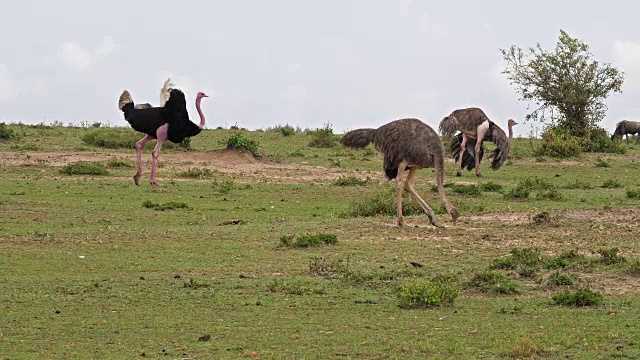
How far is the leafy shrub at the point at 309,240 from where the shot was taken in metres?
11.9

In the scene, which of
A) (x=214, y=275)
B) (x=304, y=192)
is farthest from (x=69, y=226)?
(x=304, y=192)

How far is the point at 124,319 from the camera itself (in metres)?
8.49

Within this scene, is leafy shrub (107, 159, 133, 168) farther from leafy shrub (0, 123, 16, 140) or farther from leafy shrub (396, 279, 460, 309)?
leafy shrub (396, 279, 460, 309)

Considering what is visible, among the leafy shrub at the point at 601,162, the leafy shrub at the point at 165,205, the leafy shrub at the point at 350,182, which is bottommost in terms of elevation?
the leafy shrub at the point at 165,205

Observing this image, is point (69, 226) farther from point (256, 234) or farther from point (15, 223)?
point (256, 234)

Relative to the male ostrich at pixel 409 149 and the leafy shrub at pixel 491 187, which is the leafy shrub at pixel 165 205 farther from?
the leafy shrub at pixel 491 187

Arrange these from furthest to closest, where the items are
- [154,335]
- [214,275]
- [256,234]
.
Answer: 1. [256,234]
2. [214,275]
3. [154,335]

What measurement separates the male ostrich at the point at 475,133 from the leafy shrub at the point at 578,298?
11874 mm

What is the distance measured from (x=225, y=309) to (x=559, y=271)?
10.2 ft

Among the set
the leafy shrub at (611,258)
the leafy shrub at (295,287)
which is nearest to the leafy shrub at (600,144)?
the leafy shrub at (611,258)

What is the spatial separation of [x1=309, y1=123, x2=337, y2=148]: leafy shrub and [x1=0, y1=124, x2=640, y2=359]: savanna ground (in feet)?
23.2

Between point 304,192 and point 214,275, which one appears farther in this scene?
point 304,192

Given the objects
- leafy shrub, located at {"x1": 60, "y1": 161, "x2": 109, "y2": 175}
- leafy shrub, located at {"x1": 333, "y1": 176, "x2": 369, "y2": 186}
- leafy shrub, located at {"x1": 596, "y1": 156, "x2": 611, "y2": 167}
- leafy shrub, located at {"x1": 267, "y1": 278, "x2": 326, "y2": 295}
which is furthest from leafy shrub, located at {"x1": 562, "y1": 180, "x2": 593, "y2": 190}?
leafy shrub, located at {"x1": 267, "y1": 278, "x2": 326, "y2": 295}

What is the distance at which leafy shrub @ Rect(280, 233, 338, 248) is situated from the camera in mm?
11906
